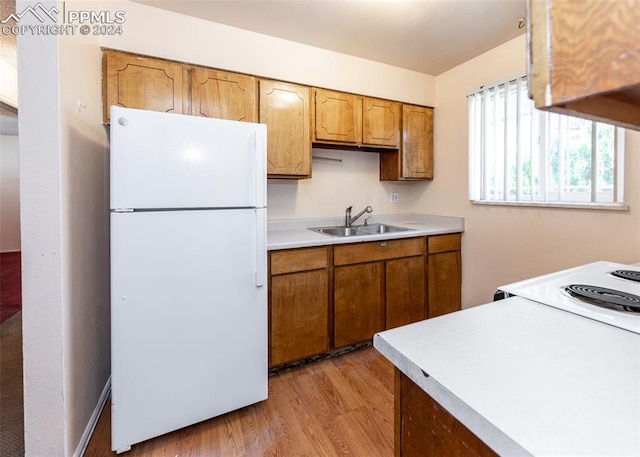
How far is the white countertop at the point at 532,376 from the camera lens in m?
0.39

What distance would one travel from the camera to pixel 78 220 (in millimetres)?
1368

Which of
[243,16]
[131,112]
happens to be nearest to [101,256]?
[131,112]

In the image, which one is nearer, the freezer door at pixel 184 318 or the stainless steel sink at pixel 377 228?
the freezer door at pixel 184 318

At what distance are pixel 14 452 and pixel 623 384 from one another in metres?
2.22

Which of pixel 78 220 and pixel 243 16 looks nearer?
pixel 78 220

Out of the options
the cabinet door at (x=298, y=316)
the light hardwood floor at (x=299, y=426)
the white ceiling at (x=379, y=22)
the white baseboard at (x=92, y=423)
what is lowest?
the light hardwood floor at (x=299, y=426)

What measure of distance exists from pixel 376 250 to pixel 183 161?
1453 millimetres

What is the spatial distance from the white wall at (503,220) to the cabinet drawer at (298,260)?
1.43 metres

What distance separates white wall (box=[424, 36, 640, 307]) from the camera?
172 centimetres

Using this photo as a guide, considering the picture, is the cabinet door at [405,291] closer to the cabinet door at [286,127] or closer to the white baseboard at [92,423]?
the cabinet door at [286,127]

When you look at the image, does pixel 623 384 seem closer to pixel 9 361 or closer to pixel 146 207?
pixel 146 207

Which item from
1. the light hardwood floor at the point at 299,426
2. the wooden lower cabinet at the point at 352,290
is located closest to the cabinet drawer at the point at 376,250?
the wooden lower cabinet at the point at 352,290

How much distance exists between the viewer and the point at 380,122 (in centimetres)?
259

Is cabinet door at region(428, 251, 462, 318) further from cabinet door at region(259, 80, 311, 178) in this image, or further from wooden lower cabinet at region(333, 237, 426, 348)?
cabinet door at region(259, 80, 311, 178)
